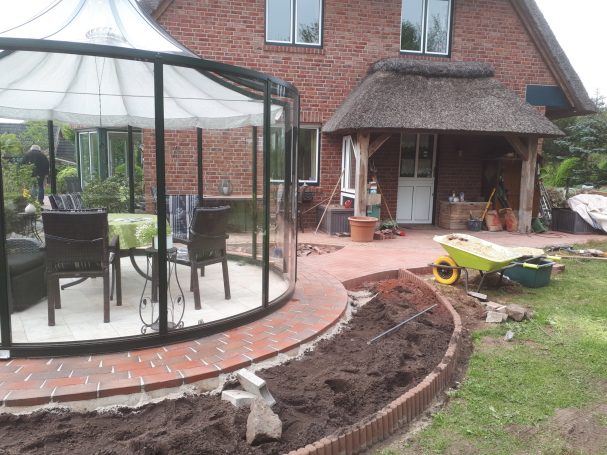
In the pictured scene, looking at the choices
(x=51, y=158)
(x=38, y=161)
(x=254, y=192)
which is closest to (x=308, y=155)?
(x=254, y=192)

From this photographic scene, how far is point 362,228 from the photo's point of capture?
9.79 metres

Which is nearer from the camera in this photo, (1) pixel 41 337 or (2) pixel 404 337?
(1) pixel 41 337

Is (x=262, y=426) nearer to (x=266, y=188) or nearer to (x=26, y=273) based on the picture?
(x=266, y=188)

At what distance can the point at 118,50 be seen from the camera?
3.42 metres

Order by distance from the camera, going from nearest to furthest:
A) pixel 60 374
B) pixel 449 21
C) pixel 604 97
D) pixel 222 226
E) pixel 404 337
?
pixel 60 374 < pixel 404 337 < pixel 222 226 < pixel 449 21 < pixel 604 97

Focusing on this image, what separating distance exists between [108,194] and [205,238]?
4009 millimetres

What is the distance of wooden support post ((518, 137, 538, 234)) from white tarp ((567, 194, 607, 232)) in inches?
48.4

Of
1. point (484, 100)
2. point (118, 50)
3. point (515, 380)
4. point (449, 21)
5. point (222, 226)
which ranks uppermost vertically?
point (449, 21)

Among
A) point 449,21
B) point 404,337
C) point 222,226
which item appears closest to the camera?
point 404,337

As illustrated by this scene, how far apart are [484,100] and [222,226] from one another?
801 centimetres

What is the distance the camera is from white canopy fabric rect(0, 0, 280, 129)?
4.24m

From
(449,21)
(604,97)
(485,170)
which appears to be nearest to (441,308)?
(485,170)

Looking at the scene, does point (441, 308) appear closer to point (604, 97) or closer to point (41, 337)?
point (41, 337)

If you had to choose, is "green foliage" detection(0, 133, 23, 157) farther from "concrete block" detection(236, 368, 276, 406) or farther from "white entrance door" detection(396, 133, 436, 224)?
"white entrance door" detection(396, 133, 436, 224)
